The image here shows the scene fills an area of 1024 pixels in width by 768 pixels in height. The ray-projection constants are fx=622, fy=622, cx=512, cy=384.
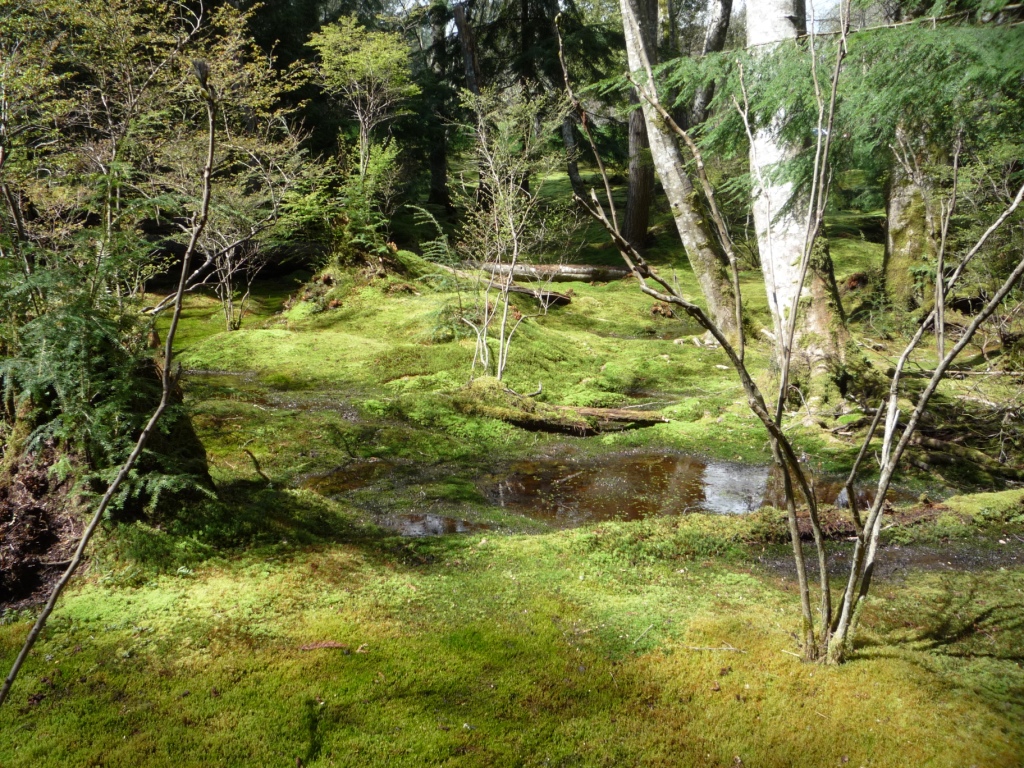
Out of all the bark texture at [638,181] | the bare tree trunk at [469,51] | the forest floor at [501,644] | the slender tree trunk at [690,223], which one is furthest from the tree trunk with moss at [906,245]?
the bare tree trunk at [469,51]

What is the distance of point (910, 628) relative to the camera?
8.61 ft

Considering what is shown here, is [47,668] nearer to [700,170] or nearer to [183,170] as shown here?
[700,170]

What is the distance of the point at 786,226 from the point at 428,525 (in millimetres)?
4792

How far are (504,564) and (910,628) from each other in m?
1.84

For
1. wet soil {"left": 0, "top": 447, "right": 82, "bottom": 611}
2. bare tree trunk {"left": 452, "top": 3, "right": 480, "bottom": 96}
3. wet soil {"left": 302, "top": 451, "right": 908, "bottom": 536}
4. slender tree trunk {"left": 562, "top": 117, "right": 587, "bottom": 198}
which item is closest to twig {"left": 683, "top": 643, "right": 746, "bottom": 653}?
wet soil {"left": 302, "top": 451, "right": 908, "bottom": 536}

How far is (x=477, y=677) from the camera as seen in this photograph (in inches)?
87.5

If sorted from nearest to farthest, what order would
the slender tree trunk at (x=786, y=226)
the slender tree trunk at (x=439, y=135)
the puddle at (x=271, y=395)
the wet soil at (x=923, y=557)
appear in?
the wet soil at (x=923, y=557) < the slender tree trunk at (x=786, y=226) < the puddle at (x=271, y=395) < the slender tree trunk at (x=439, y=135)

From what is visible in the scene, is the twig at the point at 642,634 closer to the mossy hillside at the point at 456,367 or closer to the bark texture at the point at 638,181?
the mossy hillside at the point at 456,367

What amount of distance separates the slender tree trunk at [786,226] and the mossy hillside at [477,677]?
4001mm

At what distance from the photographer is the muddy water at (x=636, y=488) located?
17.0ft

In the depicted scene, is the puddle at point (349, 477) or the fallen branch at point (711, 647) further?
the puddle at point (349, 477)

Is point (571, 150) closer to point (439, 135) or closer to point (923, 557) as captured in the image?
point (439, 135)

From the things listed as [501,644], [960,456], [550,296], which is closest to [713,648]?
[501,644]

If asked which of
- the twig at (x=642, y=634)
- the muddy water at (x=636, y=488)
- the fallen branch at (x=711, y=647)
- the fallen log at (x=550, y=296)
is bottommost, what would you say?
the muddy water at (x=636, y=488)
